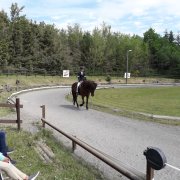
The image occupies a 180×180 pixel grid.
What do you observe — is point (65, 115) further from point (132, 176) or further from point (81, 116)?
point (132, 176)

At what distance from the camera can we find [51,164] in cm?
1057

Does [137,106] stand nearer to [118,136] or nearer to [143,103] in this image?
[143,103]

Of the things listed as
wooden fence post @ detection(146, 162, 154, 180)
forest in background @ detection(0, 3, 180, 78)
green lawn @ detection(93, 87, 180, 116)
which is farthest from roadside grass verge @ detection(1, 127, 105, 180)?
forest in background @ detection(0, 3, 180, 78)

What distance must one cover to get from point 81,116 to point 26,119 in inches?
124

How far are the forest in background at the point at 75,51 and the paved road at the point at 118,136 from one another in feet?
136

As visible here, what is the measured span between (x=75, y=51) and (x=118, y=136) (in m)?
89.1

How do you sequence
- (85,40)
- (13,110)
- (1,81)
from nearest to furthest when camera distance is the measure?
1. (13,110)
2. (1,81)
3. (85,40)

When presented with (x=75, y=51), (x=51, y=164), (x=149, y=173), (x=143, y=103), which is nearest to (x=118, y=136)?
(x=51, y=164)

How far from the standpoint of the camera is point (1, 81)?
163 ft

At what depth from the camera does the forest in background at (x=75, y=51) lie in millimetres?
80562

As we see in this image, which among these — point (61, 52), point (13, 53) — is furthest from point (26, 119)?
point (61, 52)

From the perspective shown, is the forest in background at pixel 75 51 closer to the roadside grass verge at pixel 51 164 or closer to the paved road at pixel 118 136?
the paved road at pixel 118 136

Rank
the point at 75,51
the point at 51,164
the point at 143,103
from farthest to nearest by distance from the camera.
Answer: the point at 75,51 → the point at 143,103 → the point at 51,164

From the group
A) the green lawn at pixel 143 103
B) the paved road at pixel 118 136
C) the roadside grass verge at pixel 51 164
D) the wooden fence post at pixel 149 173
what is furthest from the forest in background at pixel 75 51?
the wooden fence post at pixel 149 173
